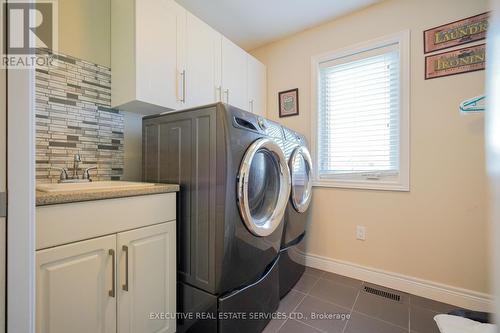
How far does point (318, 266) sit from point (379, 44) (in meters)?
2.04

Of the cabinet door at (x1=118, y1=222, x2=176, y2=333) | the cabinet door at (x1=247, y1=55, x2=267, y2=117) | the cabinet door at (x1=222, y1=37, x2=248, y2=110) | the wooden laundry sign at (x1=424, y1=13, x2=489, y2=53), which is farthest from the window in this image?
the cabinet door at (x1=118, y1=222, x2=176, y2=333)

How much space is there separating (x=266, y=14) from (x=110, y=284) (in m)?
2.21

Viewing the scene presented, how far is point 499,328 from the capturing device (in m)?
0.31

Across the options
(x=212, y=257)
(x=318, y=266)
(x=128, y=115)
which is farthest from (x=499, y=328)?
(x=318, y=266)

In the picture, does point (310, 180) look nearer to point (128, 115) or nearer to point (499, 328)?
point (128, 115)

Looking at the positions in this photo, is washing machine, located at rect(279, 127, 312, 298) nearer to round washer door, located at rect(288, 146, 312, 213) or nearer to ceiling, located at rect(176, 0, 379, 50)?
round washer door, located at rect(288, 146, 312, 213)

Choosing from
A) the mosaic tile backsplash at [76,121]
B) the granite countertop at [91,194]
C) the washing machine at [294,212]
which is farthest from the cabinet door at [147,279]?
the washing machine at [294,212]

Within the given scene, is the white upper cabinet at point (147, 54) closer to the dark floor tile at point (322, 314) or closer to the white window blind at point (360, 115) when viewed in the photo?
the white window blind at point (360, 115)

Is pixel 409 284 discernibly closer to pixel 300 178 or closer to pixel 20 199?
pixel 300 178

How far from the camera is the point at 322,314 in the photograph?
1.49 metres

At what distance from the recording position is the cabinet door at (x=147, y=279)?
0.99m

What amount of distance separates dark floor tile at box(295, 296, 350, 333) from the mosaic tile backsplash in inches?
61.8

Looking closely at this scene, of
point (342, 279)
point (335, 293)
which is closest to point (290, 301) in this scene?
point (335, 293)

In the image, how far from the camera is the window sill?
1812 mm
